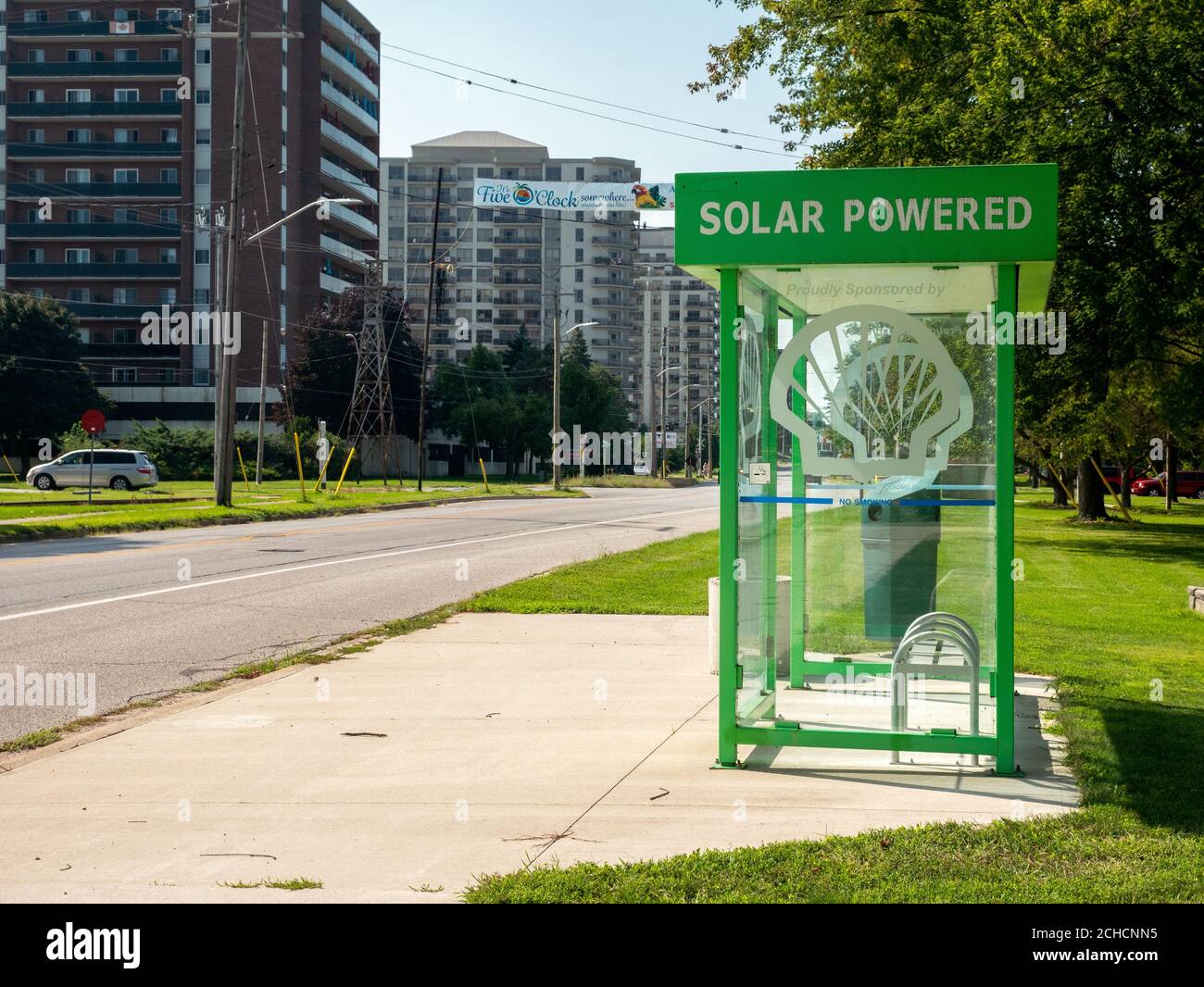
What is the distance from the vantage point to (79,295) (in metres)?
86.2

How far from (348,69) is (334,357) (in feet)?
83.3

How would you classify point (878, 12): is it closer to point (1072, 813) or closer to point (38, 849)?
point (1072, 813)

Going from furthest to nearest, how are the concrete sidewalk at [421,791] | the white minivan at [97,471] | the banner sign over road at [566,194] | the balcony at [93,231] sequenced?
the banner sign over road at [566,194], the balcony at [93,231], the white minivan at [97,471], the concrete sidewalk at [421,791]

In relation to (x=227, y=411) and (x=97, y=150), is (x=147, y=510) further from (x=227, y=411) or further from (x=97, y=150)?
(x=97, y=150)

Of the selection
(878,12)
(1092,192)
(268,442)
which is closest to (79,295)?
(268,442)

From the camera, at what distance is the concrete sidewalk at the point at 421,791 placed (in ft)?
17.2

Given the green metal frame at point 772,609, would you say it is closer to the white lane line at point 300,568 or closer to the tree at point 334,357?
the white lane line at point 300,568

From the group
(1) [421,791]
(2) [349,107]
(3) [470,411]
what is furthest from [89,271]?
(1) [421,791]

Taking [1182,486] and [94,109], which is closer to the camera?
[1182,486]

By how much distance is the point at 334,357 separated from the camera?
3125 inches

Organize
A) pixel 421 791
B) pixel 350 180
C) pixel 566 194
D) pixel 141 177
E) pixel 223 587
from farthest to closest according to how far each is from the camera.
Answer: pixel 566 194, pixel 350 180, pixel 141 177, pixel 223 587, pixel 421 791

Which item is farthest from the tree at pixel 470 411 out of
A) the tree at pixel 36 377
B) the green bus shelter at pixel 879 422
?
the green bus shelter at pixel 879 422

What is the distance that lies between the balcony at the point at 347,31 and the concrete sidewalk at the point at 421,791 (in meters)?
86.8
